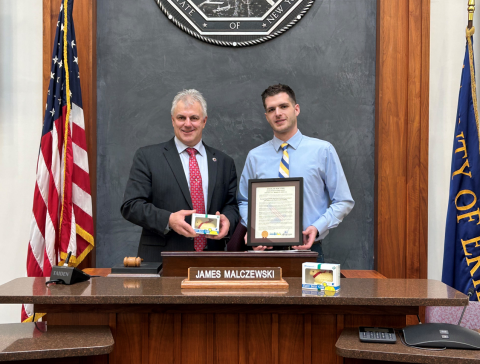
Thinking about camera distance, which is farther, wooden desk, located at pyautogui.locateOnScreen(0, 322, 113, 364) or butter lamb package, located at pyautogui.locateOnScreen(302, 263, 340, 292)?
butter lamb package, located at pyautogui.locateOnScreen(302, 263, 340, 292)

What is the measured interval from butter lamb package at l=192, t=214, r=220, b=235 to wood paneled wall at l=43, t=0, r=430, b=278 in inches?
59.3

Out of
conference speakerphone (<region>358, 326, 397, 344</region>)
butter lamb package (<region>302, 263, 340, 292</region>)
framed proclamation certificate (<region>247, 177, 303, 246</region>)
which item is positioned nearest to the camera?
conference speakerphone (<region>358, 326, 397, 344</region>)

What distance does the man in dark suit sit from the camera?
2744mm

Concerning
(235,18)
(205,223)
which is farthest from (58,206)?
(235,18)

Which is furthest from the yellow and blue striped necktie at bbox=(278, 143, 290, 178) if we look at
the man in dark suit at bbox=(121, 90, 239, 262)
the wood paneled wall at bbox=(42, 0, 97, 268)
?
the wood paneled wall at bbox=(42, 0, 97, 268)

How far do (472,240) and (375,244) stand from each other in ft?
2.33

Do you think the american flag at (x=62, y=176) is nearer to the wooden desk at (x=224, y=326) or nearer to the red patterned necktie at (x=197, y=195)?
the red patterned necktie at (x=197, y=195)

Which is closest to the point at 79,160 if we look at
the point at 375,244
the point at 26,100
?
the point at 26,100

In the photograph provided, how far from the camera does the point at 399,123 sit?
133 inches

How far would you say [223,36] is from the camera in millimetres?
3508

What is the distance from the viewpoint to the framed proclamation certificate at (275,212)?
7.09 feet

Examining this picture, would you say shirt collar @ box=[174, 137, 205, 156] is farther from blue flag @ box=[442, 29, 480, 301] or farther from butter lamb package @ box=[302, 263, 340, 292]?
blue flag @ box=[442, 29, 480, 301]

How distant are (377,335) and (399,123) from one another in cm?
204

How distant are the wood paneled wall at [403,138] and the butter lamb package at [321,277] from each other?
173 cm
